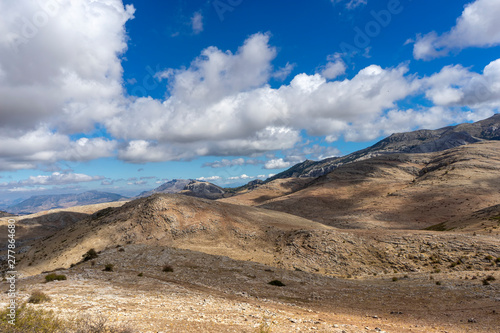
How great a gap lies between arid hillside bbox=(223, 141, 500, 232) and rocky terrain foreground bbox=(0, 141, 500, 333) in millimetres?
1417

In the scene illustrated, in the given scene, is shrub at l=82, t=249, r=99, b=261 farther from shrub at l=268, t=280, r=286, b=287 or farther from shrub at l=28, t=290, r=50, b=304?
shrub at l=268, t=280, r=286, b=287

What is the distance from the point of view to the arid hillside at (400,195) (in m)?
64.2

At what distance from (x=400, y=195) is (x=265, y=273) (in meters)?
77.2

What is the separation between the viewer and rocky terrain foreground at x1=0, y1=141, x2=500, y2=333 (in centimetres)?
1205

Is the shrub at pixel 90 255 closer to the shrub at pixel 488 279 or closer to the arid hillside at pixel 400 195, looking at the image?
the shrub at pixel 488 279

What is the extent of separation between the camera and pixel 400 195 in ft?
267

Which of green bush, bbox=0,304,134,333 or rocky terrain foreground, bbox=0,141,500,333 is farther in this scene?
rocky terrain foreground, bbox=0,141,500,333

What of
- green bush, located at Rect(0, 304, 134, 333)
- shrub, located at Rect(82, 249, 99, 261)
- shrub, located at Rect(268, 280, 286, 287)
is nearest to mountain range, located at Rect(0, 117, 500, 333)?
shrub, located at Rect(268, 280, 286, 287)

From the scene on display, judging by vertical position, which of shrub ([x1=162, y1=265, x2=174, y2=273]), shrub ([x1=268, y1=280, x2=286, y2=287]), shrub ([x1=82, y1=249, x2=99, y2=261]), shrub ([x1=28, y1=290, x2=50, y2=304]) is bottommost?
shrub ([x1=268, y1=280, x2=286, y2=287])

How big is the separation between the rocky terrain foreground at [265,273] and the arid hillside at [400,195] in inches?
55.8

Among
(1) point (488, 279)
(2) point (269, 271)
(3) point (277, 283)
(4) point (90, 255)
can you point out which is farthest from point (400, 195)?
(4) point (90, 255)

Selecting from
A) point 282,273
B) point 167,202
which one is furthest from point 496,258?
point 167,202

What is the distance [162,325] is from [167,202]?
37.8 metres

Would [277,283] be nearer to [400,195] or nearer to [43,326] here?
[43,326]
